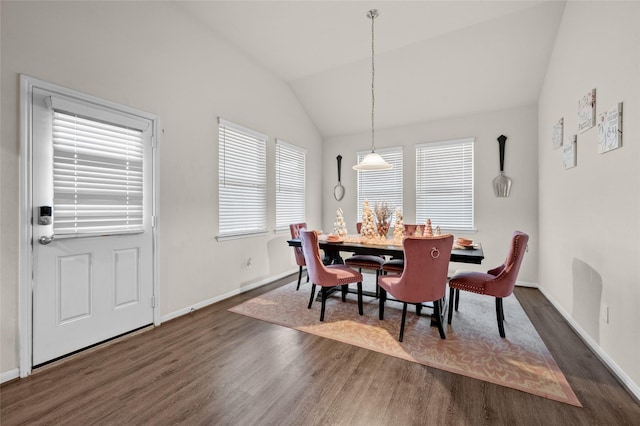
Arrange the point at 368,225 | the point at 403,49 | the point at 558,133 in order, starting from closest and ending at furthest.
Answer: the point at 558,133
the point at 368,225
the point at 403,49

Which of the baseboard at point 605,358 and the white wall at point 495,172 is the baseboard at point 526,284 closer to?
the white wall at point 495,172

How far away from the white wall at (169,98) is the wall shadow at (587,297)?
3.89 m

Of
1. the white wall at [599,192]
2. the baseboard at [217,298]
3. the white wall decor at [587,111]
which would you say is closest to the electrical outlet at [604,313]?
the white wall at [599,192]

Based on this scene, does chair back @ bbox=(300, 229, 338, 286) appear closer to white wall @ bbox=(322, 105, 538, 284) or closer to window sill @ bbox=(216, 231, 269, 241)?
window sill @ bbox=(216, 231, 269, 241)

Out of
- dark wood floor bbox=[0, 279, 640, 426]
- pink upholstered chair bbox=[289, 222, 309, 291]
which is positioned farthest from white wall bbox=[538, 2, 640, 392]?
pink upholstered chair bbox=[289, 222, 309, 291]

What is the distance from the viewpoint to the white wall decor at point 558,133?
10.5 ft

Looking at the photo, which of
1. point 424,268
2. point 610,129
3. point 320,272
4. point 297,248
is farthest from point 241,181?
point 610,129

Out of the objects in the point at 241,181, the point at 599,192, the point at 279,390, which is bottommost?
the point at 279,390

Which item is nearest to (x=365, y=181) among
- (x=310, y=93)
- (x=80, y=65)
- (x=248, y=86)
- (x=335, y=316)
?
(x=310, y=93)

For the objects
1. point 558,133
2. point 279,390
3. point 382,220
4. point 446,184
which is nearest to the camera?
point 279,390

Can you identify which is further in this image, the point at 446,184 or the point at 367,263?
the point at 446,184

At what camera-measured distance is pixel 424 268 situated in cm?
246

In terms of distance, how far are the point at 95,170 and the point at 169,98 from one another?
1.13 meters

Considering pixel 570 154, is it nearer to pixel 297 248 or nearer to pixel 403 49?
pixel 403 49
